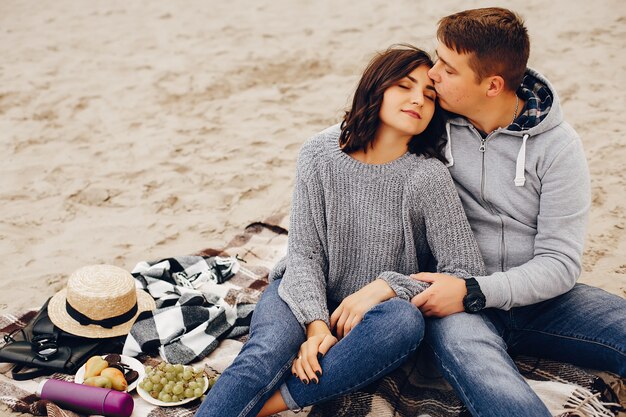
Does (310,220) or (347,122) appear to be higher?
(347,122)

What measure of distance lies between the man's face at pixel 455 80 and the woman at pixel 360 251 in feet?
0.17

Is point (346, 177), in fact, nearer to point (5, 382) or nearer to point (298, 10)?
point (5, 382)

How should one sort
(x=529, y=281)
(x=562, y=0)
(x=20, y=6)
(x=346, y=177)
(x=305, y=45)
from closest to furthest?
1. (x=529, y=281)
2. (x=346, y=177)
3. (x=305, y=45)
4. (x=562, y=0)
5. (x=20, y=6)

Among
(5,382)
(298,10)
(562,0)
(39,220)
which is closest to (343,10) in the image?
(298,10)

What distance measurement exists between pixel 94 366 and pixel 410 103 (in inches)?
69.6

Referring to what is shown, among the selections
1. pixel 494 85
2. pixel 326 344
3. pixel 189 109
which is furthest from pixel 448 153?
pixel 189 109

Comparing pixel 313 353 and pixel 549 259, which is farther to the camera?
pixel 549 259

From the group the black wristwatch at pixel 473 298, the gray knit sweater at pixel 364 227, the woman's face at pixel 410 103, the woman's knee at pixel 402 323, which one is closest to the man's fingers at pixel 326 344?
the gray knit sweater at pixel 364 227

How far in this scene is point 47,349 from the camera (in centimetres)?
326

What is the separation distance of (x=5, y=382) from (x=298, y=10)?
6513mm

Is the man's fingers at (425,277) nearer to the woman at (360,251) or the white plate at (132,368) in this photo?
the woman at (360,251)

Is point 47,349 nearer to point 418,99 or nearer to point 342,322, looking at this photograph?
point 342,322

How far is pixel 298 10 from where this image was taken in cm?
869

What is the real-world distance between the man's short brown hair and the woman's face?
0.18 meters
